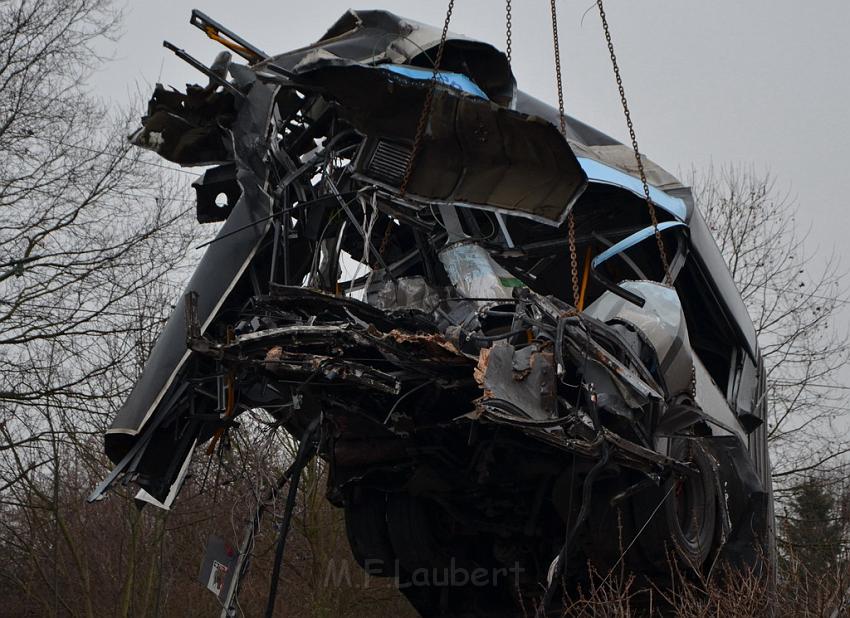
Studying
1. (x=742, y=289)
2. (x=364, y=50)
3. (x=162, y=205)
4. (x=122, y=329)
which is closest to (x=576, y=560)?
(x=364, y=50)

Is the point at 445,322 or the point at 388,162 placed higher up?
the point at 388,162

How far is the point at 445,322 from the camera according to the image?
24.7 feet

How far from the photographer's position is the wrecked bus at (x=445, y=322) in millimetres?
7176

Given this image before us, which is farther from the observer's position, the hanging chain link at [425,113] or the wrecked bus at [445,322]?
the hanging chain link at [425,113]

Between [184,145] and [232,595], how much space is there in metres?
3.84

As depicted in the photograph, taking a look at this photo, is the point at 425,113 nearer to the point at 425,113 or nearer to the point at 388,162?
the point at 425,113

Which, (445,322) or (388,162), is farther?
Answer: (388,162)

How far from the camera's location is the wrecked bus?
7176mm

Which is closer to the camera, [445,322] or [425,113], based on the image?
[445,322]

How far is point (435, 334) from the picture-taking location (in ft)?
23.4

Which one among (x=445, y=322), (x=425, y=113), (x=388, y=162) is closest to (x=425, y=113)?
(x=425, y=113)

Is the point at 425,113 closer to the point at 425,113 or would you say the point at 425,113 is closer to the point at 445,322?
the point at 425,113

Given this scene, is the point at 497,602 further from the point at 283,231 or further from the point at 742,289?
the point at 742,289

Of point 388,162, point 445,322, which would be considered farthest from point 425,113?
point 445,322
